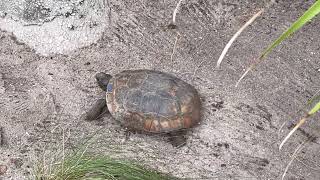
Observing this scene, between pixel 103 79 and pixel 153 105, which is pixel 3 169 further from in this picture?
pixel 153 105

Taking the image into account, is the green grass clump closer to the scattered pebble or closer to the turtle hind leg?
the scattered pebble

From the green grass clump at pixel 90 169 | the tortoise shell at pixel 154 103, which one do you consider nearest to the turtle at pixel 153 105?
the tortoise shell at pixel 154 103

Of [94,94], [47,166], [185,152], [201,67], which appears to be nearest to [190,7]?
[201,67]

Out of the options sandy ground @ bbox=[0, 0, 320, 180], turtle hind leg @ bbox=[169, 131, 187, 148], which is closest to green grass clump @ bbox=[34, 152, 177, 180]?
sandy ground @ bbox=[0, 0, 320, 180]

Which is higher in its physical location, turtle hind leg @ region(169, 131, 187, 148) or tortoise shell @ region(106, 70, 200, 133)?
tortoise shell @ region(106, 70, 200, 133)

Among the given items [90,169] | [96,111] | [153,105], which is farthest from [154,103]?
[90,169]

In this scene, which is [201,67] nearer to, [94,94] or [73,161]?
[94,94]
